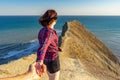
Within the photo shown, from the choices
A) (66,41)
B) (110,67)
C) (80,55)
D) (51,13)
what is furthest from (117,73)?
(51,13)

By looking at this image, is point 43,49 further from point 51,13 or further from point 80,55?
point 80,55

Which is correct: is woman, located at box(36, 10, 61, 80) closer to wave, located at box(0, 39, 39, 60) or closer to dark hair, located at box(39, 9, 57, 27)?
dark hair, located at box(39, 9, 57, 27)

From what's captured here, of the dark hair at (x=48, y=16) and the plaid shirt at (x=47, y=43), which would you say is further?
the dark hair at (x=48, y=16)

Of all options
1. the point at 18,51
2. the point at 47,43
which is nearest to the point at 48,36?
the point at 47,43

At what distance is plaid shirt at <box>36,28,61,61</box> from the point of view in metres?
5.55

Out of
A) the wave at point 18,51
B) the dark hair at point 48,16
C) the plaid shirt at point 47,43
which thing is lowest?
the wave at point 18,51

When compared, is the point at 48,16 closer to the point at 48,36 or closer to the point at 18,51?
the point at 48,36

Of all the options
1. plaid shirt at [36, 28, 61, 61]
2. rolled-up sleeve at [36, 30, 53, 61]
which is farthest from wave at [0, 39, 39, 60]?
rolled-up sleeve at [36, 30, 53, 61]

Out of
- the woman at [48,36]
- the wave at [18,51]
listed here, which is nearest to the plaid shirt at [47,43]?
the woman at [48,36]

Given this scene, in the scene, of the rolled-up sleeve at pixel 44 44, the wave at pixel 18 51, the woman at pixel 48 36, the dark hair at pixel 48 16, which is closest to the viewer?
the rolled-up sleeve at pixel 44 44

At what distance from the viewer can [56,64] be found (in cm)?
688

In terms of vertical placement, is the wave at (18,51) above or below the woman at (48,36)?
below

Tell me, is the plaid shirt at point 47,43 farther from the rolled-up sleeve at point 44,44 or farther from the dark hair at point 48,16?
the dark hair at point 48,16

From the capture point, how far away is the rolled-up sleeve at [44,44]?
5.49m
